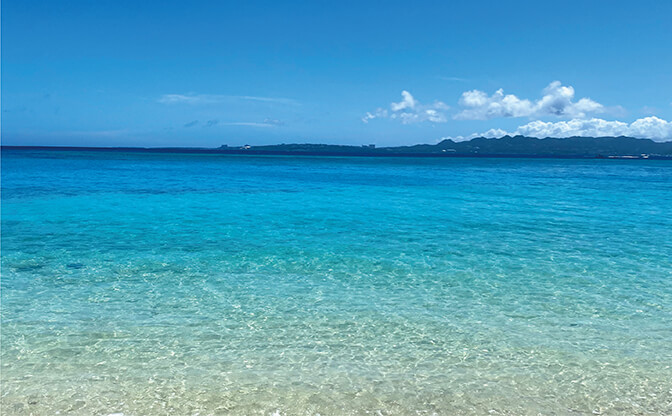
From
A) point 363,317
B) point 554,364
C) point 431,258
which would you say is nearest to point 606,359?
point 554,364

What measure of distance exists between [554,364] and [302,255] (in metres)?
8.34

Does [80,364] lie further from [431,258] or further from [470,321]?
[431,258]

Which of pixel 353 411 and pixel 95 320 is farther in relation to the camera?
pixel 95 320

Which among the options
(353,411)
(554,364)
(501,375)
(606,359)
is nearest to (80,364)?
(353,411)

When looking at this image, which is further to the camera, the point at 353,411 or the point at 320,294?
the point at 320,294

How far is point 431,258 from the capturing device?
14500mm

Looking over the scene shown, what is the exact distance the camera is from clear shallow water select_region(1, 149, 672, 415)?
22.8 feet

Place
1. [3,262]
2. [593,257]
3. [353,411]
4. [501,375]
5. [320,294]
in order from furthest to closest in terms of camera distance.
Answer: [593,257], [3,262], [320,294], [501,375], [353,411]

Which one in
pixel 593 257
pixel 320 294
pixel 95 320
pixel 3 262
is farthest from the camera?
pixel 593 257

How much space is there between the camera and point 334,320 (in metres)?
9.62

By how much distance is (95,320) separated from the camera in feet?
31.1

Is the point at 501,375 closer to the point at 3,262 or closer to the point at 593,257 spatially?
the point at 593,257

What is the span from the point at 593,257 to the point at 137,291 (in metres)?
12.6

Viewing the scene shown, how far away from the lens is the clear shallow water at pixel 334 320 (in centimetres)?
694
